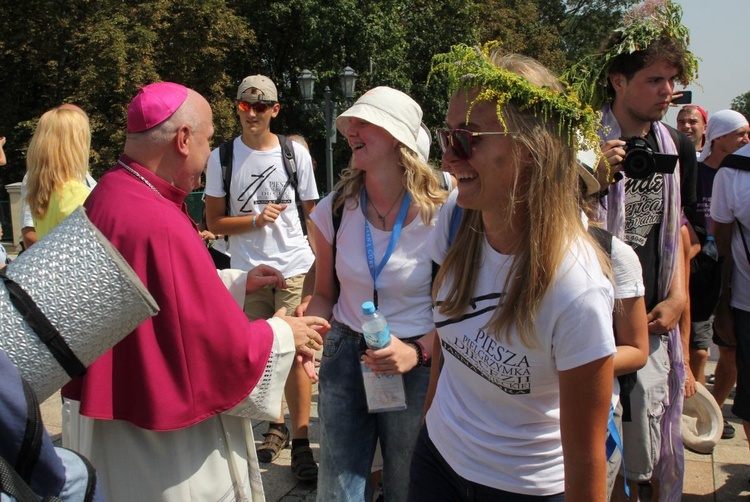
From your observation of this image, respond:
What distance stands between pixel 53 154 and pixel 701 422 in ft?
12.7

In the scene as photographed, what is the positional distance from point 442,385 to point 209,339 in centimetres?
78

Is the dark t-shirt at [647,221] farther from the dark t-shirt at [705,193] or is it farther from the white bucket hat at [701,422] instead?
the dark t-shirt at [705,193]

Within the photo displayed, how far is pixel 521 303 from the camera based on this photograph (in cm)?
190

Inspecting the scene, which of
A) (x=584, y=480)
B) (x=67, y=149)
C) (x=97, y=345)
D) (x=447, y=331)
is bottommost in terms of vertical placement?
(x=584, y=480)

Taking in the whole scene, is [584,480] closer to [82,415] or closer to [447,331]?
[447,331]

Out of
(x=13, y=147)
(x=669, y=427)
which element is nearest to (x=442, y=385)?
(x=669, y=427)

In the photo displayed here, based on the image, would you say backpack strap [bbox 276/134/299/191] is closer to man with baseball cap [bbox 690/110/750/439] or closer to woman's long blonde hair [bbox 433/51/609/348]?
man with baseball cap [bbox 690/110/750/439]

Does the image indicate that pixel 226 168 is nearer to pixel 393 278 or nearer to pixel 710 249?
pixel 393 278

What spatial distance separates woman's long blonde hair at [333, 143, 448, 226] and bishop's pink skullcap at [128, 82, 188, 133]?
960 millimetres

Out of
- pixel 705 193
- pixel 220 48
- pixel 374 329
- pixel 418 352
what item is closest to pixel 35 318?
pixel 374 329

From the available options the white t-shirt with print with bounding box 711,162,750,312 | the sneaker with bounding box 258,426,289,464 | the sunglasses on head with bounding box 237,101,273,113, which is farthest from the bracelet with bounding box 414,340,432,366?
the sunglasses on head with bounding box 237,101,273,113

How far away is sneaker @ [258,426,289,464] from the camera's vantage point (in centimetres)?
448

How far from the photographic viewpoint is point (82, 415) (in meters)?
2.24

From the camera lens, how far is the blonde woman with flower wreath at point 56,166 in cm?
383
